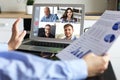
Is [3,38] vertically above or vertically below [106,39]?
below

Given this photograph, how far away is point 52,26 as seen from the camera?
1314 mm

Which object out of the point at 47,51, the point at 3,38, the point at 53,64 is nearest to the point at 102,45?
the point at 53,64

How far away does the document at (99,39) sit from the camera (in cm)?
74

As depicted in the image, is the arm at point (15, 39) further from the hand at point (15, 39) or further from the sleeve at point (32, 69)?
the sleeve at point (32, 69)

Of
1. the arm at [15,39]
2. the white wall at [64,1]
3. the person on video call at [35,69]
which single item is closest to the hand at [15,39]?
the arm at [15,39]

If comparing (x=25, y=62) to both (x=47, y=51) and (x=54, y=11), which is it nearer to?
(x=47, y=51)

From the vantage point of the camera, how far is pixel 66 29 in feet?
4.23

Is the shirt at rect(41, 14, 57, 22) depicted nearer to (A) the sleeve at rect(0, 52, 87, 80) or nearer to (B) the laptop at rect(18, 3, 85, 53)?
(B) the laptop at rect(18, 3, 85, 53)

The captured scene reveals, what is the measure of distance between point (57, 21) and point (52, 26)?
40mm

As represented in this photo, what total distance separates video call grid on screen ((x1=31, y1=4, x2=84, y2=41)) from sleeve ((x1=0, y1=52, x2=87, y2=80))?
724mm

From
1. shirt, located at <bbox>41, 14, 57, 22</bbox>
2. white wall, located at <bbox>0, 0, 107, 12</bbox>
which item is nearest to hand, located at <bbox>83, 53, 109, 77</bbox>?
shirt, located at <bbox>41, 14, 57, 22</bbox>

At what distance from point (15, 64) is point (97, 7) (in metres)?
2.48

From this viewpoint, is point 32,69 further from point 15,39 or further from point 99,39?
point 15,39

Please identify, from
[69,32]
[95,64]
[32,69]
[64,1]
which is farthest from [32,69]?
[64,1]
